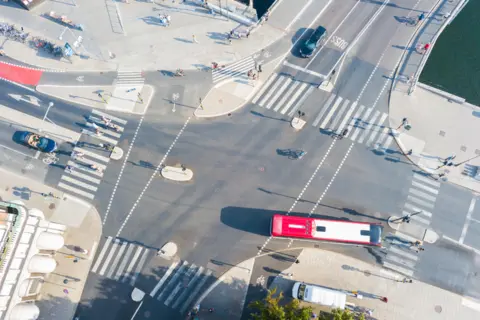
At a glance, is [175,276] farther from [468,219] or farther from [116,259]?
[468,219]

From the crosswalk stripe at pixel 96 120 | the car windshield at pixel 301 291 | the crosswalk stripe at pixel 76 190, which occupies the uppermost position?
the crosswalk stripe at pixel 96 120

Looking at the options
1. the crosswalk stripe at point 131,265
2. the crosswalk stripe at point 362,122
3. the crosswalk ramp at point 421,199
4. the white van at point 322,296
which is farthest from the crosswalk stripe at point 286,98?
the crosswalk stripe at point 131,265

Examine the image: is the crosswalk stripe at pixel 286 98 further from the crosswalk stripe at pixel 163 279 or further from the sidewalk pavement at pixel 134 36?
the crosswalk stripe at pixel 163 279

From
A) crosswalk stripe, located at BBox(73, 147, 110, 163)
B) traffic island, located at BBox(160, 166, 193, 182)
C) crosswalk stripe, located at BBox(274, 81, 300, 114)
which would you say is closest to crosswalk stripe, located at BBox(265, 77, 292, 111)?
crosswalk stripe, located at BBox(274, 81, 300, 114)

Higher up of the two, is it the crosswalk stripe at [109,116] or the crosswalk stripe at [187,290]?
the crosswalk stripe at [109,116]

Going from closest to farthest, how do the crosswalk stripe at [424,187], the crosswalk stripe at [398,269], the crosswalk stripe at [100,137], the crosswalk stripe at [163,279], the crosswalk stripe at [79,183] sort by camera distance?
the crosswalk stripe at [163,279] → the crosswalk stripe at [398,269] → the crosswalk stripe at [424,187] → the crosswalk stripe at [79,183] → the crosswalk stripe at [100,137]

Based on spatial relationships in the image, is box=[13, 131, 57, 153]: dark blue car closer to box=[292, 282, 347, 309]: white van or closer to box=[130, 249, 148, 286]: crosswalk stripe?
box=[130, 249, 148, 286]: crosswalk stripe

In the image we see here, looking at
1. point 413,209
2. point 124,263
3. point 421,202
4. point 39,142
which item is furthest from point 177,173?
point 421,202
